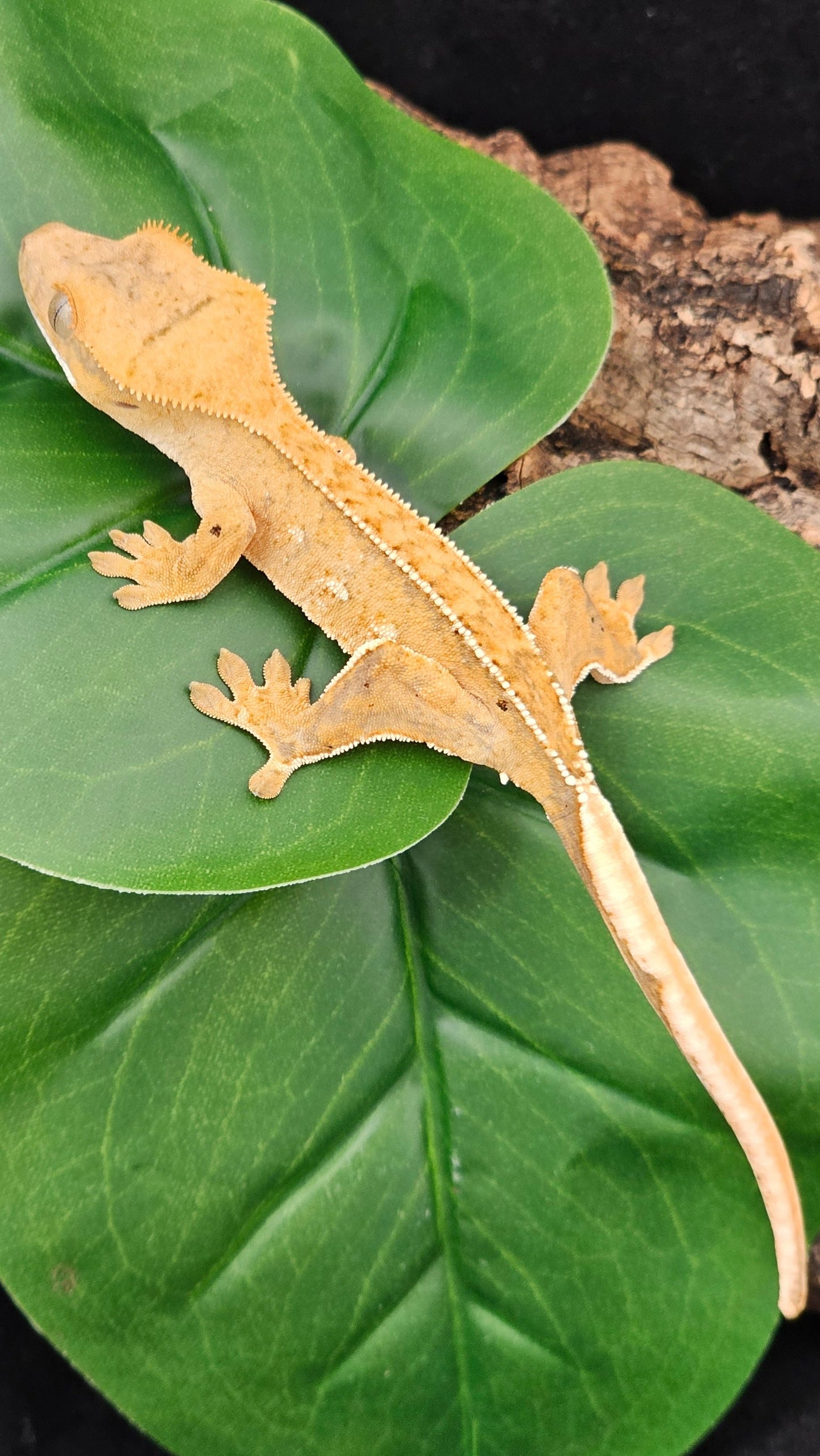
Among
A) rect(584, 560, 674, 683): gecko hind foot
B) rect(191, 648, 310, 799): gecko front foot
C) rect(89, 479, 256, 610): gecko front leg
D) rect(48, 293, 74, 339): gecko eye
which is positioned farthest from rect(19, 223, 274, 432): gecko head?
rect(584, 560, 674, 683): gecko hind foot

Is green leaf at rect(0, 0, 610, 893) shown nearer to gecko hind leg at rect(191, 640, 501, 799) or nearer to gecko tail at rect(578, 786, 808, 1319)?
gecko hind leg at rect(191, 640, 501, 799)

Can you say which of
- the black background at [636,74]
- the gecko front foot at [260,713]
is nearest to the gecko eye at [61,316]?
the gecko front foot at [260,713]

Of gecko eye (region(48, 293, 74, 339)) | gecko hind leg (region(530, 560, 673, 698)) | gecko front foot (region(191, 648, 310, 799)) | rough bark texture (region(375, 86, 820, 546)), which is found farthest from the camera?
rough bark texture (region(375, 86, 820, 546))

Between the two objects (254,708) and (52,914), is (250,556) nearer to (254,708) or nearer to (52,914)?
(254,708)

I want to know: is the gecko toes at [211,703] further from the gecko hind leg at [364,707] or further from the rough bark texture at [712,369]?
the rough bark texture at [712,369]

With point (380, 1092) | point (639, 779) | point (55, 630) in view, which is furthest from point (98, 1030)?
point (639, 779)
